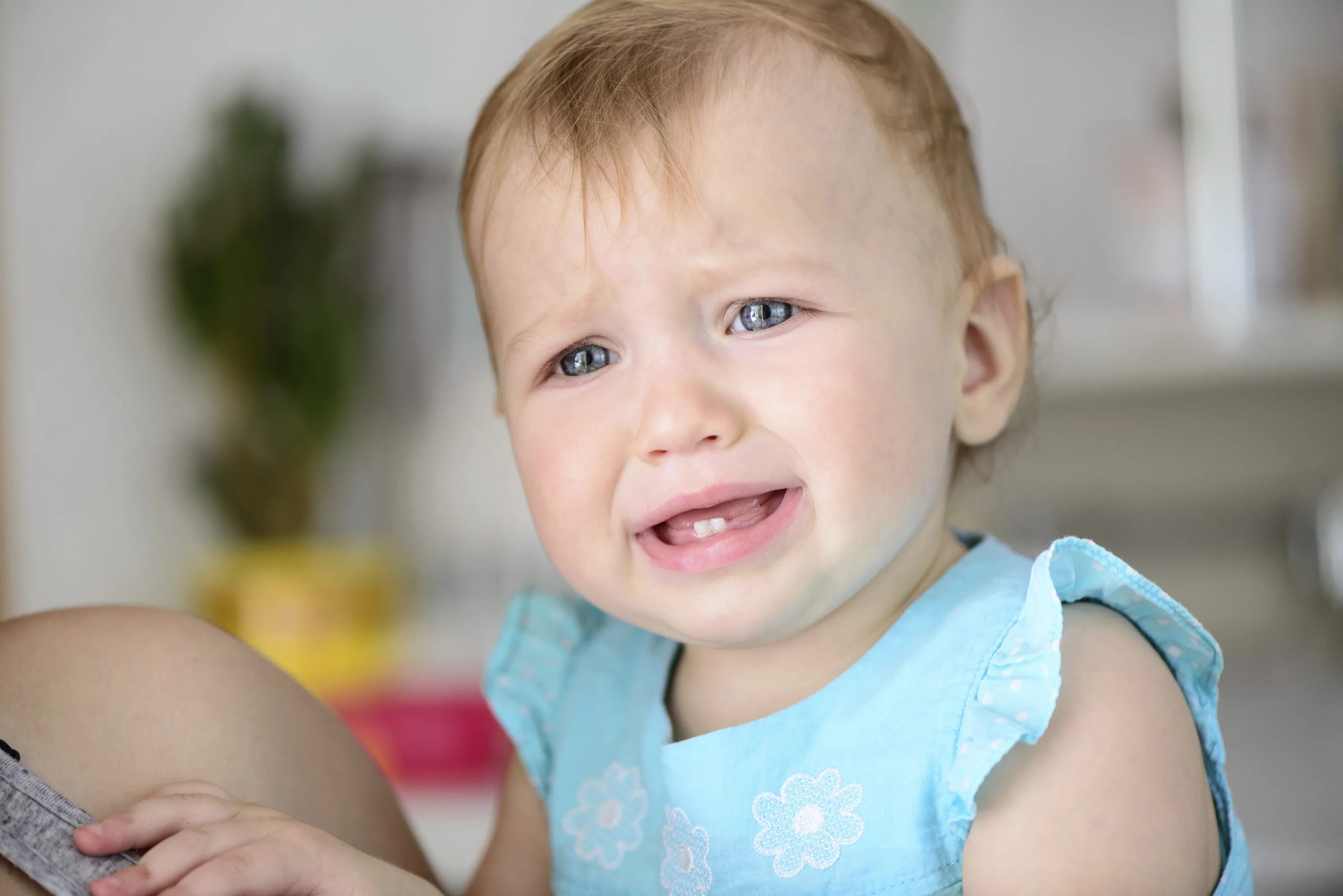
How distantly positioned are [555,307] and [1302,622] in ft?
7.72

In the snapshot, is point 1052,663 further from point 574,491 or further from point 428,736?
point 428,736

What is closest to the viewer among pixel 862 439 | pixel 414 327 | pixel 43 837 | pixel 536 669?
pixel 43 837

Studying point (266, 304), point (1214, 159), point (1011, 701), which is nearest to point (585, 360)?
point (1011, 701)

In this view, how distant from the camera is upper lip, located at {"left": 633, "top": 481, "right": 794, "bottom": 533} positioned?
76 cm

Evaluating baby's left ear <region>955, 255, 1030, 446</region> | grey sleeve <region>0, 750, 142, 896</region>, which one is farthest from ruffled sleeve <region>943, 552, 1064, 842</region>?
→ grey sleeve <region>0, 750, 142, 896</region>

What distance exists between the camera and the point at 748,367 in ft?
2.55

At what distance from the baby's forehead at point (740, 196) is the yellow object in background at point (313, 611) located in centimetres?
178

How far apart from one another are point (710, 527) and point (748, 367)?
11 centimetres

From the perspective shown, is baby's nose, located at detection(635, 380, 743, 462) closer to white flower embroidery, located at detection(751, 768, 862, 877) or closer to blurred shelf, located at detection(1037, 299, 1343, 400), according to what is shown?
white flower embroidery, located at detection(751, 768, 862, 877)

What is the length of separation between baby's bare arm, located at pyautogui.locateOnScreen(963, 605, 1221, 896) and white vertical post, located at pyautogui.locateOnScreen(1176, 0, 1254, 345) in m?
1.97

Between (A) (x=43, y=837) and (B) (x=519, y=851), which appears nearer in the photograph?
(A) (x=43, y=837)

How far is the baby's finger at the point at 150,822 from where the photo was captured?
1.88 ft

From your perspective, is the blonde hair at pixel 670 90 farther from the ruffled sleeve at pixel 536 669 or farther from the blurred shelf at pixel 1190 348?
the blurred shelf at pixel 1190 348

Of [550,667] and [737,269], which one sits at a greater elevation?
[737,269]
